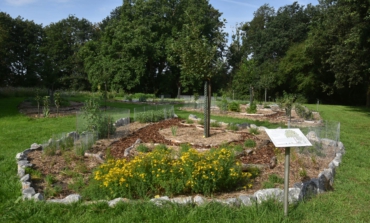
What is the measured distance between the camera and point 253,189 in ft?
16.1

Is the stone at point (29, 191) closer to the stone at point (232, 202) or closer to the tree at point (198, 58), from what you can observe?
the stone at point (232, 202)

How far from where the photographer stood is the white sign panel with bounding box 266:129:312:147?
3656 mm

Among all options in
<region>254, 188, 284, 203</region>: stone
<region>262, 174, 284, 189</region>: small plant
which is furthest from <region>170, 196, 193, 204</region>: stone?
<region>262, 174, 284, 189</region>: small plant

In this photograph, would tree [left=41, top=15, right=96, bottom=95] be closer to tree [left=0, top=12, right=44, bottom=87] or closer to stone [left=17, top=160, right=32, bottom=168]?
tree [left=0, top=12, right=44, bottom=87]

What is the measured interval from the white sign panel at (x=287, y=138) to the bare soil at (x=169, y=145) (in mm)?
1309

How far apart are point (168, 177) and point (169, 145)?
3.54 m

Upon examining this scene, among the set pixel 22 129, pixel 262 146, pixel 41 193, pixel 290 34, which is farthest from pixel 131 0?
pixel 41 193

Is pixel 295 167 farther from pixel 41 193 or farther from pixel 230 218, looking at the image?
pixel 41 193

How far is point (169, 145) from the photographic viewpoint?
8133 millimetres

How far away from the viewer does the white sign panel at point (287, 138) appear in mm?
3656

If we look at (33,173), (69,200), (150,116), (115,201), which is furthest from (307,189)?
(150,116)

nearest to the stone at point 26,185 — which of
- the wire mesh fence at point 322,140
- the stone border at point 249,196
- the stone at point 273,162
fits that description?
the stone border at point 249,196

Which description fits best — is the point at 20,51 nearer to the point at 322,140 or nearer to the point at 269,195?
the point at 322,140

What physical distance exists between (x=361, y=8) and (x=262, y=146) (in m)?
12.2
